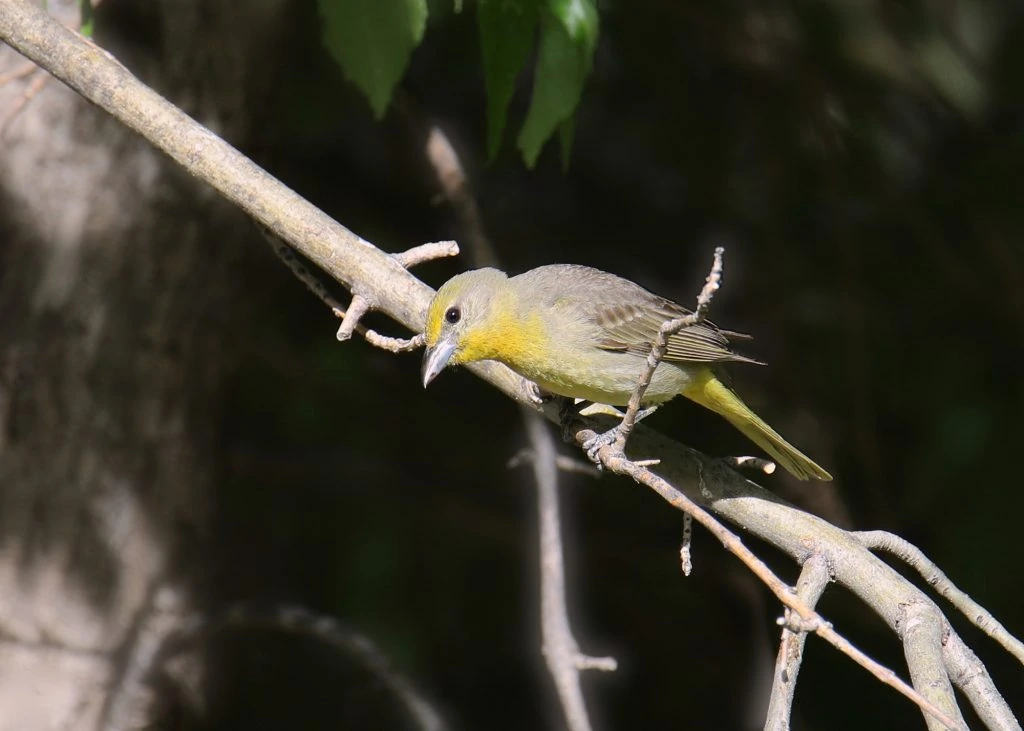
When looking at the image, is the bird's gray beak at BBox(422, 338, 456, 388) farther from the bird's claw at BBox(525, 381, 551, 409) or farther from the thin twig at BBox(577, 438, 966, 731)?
the thin twig at BBox(577, 438, 966, 731)

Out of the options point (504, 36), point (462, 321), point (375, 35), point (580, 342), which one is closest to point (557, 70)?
point (504, 36)

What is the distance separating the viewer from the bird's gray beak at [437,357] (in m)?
3.44

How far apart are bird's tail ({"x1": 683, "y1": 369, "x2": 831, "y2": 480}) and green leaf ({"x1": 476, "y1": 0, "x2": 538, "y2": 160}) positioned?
1.31m

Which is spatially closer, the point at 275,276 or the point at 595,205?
the point at 275,276

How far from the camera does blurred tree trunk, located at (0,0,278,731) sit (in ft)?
12.8

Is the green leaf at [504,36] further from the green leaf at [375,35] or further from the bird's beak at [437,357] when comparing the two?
the bird's beak at [437,357]

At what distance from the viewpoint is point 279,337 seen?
5.71 meters

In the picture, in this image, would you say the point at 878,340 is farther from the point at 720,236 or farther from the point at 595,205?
the point at 595,205

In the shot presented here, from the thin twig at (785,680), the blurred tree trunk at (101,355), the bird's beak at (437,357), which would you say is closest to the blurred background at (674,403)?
the blurred tree trunk at (101,355)

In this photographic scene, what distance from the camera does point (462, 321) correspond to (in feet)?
11.5

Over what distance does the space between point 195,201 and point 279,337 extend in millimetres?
1672

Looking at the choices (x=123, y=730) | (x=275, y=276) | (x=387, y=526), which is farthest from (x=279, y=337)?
(x=123, y=730)

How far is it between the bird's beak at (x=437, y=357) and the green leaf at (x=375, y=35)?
72 cm

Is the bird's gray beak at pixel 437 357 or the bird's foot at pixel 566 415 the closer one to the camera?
the bird's gray beak at pixel 437 357
